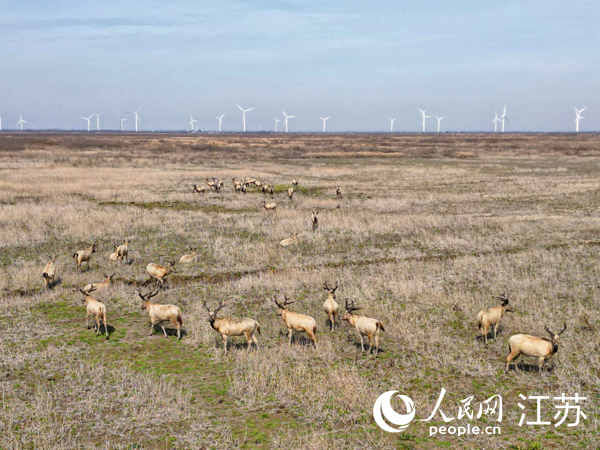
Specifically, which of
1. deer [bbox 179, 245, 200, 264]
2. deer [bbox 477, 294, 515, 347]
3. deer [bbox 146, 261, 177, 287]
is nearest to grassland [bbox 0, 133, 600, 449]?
deer [bbox 477, 294, 515, 347]

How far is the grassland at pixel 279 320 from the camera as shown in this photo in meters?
9.23

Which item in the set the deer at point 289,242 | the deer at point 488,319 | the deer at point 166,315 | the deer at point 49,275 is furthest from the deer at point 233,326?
the deer at point 289,242

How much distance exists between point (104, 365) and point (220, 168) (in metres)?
51.9

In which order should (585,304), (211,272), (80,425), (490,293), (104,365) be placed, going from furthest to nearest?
(211,272)
(490,293)
(585,304)
(104,365)
(80,425)

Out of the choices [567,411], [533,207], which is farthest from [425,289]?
[533,207]

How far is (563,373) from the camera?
10.9 m

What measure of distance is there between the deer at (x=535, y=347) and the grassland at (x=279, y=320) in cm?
40

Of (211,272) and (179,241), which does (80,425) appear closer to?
(211,272)

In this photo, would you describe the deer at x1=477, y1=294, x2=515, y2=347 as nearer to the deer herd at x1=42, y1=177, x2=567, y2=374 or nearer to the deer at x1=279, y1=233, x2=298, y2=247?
the deer herd at x1=42, y1=177, x2=567, y2=374

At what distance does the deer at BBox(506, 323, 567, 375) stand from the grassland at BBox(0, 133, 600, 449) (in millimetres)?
400

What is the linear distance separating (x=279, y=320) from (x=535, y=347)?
6.48 metres

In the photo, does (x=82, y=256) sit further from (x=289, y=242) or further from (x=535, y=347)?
(x=535, y=347)

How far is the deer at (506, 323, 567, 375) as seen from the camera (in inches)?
421

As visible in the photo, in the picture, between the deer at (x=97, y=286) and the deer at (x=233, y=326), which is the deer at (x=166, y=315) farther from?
the deer at (x=97, y=286)
